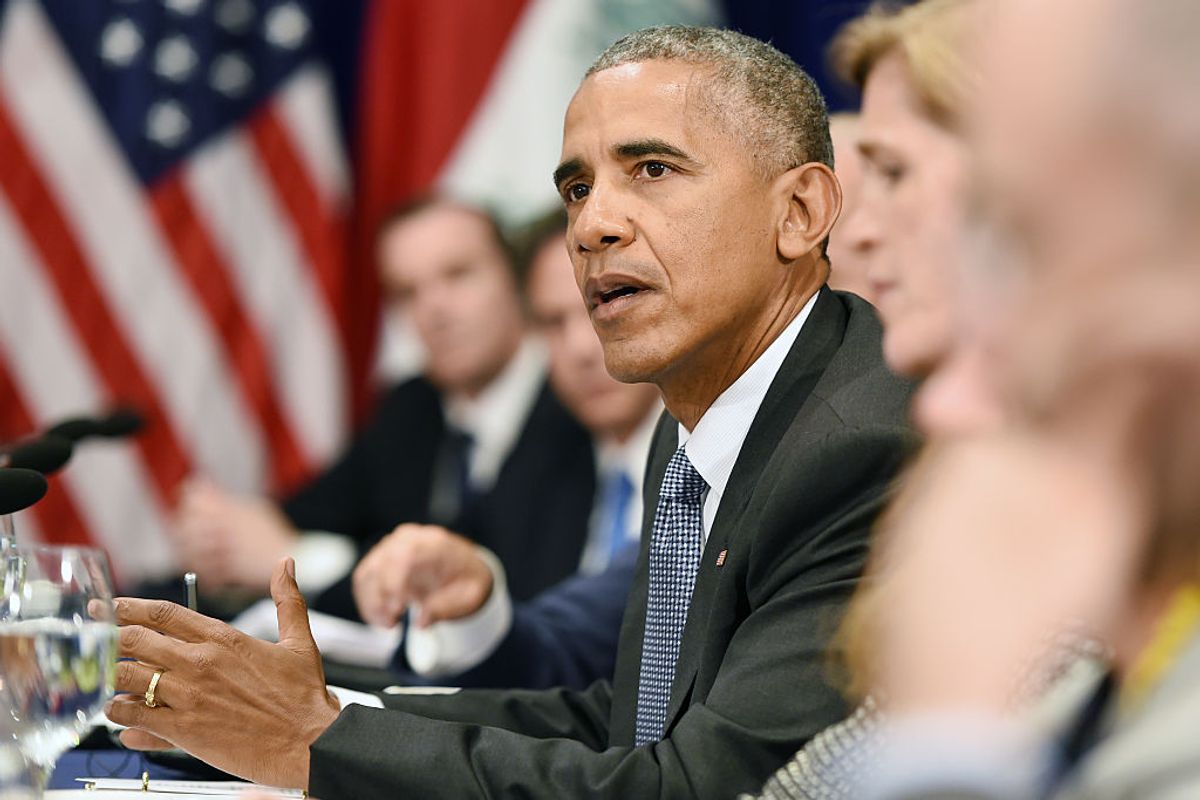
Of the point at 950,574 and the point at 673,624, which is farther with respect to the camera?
the point at 673,624

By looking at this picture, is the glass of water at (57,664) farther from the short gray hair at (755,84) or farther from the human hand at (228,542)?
the human hand at (228,542)

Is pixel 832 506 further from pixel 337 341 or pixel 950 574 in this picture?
pixel 337 341

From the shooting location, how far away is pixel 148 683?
5.18 feet

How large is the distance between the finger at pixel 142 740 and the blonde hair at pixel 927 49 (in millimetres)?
1025

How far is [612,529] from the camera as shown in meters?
4.18

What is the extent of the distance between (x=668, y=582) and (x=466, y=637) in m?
0.63

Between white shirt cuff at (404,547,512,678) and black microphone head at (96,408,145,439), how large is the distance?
560mm

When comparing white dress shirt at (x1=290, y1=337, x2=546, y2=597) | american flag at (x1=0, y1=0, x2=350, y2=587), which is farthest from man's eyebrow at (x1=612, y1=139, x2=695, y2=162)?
american flag at (x1=0, y1=0, x2=350, y2=587)

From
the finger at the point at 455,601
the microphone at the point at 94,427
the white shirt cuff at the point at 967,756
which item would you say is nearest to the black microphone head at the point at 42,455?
the microphone at the point at 94,427

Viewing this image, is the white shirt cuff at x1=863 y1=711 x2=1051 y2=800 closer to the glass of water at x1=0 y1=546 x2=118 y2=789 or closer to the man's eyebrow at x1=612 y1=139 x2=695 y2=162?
the glass of water at x1=0 y1=546 x2=118 y2=789

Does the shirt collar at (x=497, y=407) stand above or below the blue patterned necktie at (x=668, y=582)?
A: below

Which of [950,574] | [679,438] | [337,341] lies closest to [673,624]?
[679,438]

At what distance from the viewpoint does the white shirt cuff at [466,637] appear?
2453 mm

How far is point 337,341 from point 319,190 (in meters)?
0.53
